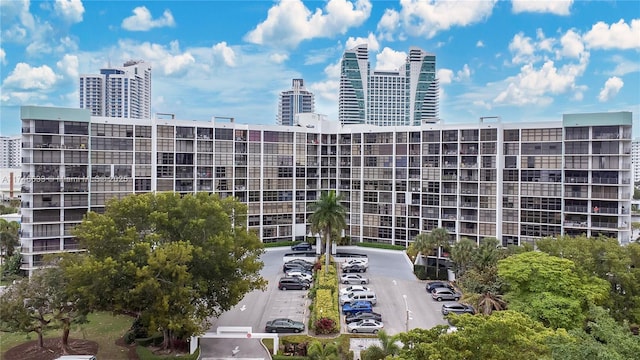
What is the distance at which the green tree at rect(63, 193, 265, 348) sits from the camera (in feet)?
93.1

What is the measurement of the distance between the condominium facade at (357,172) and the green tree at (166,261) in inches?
892

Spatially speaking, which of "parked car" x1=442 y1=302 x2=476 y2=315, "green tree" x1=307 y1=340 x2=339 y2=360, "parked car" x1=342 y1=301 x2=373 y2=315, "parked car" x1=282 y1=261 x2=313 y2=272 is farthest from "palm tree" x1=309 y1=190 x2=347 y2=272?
"green tree" x1=307 y1=340 x2=339 y2=360

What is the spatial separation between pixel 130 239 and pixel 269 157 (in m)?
→ 34.8

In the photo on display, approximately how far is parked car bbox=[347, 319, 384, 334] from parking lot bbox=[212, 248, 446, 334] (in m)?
0.83

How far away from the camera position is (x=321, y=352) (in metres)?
28.3

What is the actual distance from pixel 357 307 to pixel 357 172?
28006mm

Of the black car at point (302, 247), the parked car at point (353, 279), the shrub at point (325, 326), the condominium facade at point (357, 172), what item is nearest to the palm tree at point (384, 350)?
the shrub at point (325, 326)

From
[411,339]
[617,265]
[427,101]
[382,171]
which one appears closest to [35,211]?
[382,171]

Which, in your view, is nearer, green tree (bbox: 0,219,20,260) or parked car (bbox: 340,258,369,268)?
parked car (bbox: 340,258,369,268)

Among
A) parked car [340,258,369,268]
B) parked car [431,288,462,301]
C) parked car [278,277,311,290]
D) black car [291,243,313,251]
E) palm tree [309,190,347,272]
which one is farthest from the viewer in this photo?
black car [291,243,313,251]

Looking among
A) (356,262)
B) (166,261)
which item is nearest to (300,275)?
(356,262)

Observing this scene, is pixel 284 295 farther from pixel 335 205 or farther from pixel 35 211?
pixel 35 211

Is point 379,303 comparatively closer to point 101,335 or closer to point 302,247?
point 302,247

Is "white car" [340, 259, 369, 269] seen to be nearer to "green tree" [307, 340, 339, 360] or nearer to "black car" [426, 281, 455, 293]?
"black car" [426, 281, 455, 293]
